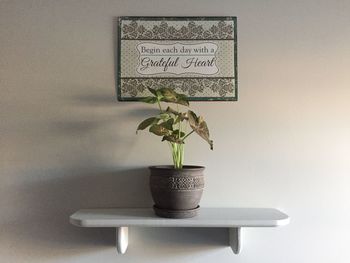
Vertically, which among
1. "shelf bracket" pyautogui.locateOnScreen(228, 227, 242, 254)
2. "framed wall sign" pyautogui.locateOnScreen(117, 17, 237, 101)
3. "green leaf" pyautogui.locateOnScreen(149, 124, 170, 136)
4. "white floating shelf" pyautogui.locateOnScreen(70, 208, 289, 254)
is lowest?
"shelf bracket" pyautogui.locateOnScreen(228, 227, 242, 254)

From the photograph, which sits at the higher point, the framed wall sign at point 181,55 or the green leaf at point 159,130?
the framed wall sign at point 181,55

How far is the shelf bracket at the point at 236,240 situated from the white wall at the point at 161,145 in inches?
1.5

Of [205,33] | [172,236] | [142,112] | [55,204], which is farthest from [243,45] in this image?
[55,204]

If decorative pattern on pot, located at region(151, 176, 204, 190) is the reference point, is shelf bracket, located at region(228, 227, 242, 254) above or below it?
below

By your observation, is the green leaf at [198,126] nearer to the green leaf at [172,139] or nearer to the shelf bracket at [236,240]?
the green leaf at [172,139]

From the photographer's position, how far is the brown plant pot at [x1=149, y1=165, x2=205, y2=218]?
2.64ft

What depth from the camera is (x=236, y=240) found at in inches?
35.3

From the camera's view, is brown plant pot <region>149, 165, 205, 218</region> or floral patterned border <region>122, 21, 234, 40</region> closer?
brown plant pot <region>149, 165, 205, 218</region>

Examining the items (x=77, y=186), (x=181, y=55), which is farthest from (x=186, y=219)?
(x=181, y=55)

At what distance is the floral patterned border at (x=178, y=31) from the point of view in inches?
38.4

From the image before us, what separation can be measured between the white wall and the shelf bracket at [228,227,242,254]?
38 millimetres

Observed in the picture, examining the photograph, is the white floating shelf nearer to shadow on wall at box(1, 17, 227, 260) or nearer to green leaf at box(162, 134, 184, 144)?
shadow on wall at box(1, 17, 227, 260)

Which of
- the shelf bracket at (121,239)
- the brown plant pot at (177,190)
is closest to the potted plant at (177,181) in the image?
the brown plant pot at (177,190)

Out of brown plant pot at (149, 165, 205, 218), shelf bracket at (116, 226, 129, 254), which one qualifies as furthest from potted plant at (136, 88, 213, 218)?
shelf bracket at (116, 226, 129, 254)
